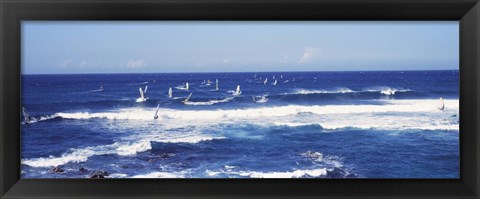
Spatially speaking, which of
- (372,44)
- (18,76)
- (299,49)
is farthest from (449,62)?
(18,76)

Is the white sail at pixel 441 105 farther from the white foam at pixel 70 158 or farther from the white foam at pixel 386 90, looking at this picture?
the white foam at pixel 70 158

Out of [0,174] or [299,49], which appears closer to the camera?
[0,174]

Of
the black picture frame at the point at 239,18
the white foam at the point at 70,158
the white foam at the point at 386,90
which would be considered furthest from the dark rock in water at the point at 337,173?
the white foam at the point at 70,158

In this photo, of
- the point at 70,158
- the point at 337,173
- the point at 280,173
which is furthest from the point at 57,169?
the point at 337,173

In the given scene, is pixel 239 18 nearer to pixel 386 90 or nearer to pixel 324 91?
pixel 324 91

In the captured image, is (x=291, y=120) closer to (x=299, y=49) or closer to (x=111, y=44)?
(x=299, y=49)

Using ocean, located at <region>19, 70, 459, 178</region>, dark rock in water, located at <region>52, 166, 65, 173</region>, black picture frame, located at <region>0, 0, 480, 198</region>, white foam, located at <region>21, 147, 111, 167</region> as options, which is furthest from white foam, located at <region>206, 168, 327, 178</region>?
dark rock in water, located at <region>52, 166, 65, 173</region>
